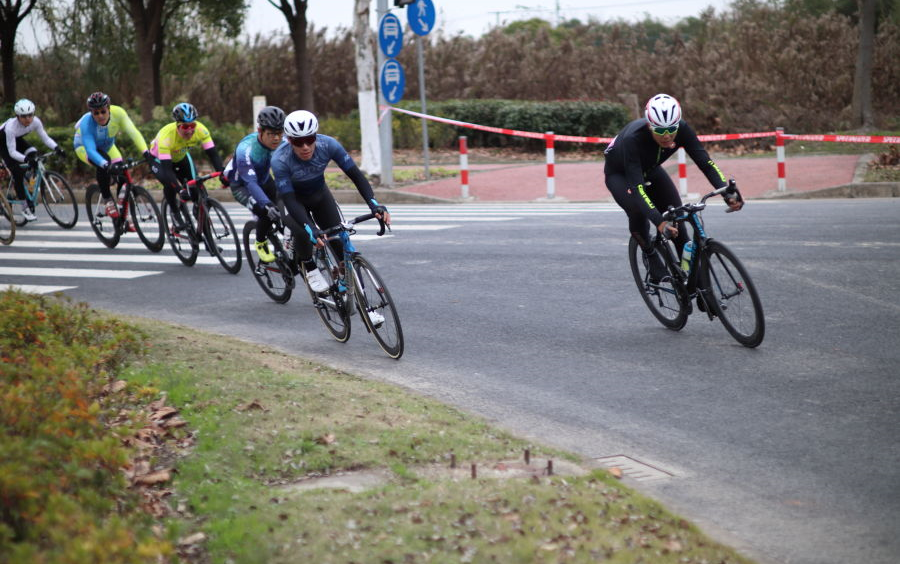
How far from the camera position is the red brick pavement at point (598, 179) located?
1842cm

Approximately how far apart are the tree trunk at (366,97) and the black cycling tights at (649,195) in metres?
12.9

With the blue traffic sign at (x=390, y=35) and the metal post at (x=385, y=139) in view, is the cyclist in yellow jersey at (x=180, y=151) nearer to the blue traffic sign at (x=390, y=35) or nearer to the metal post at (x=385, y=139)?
the metal post at (x=385, y=139)

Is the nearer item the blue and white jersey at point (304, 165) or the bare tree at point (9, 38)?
the blue and white jersey at point (304, 165)

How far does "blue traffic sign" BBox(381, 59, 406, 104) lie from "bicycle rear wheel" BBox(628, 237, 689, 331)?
1209 centimetres

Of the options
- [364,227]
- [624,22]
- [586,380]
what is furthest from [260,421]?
[624,22]

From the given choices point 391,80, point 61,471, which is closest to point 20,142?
point 391,80

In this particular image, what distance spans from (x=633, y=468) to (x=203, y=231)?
7.95m

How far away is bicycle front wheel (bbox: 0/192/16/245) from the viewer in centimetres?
1577

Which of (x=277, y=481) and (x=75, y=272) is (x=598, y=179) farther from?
(x=277, y=481)

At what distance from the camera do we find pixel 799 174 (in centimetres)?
1908

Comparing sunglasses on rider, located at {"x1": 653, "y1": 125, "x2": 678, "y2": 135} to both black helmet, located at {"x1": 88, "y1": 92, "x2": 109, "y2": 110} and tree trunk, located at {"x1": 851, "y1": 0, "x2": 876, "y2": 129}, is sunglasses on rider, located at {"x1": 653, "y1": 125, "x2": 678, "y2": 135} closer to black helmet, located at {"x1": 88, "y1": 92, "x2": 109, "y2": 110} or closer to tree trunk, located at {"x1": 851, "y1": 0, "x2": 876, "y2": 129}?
black helmet, located at {"x1": 88, "y1": 92, "x2": 109, "y2": 110}

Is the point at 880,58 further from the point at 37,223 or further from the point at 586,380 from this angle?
the point at 586,380

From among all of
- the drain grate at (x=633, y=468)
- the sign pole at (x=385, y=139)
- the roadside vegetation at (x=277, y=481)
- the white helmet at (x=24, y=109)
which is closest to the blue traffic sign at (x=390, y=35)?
the sign pole at (x=385, y=139)

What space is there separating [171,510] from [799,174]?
1649 cm
